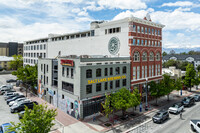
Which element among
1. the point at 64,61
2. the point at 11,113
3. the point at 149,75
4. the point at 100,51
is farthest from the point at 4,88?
the point at 149,75

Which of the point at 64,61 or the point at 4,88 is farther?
the point at 4,88

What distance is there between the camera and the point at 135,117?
30.5 meters

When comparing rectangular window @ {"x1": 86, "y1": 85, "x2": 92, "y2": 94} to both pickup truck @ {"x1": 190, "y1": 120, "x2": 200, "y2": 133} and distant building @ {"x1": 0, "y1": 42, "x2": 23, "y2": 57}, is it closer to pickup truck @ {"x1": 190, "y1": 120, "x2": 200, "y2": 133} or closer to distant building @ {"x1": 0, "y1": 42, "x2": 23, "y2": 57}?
pickup truck @ {"x1": 190, "y1": 120, "x2": 200, "y2": 133}

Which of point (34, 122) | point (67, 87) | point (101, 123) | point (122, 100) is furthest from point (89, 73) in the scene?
point (34, 122)

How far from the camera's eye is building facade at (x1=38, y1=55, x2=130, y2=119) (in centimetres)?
2855

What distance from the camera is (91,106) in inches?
1176

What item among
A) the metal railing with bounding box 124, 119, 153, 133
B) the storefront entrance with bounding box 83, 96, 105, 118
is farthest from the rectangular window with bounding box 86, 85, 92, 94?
the metal railing with bounding box 124, 119, 153, 133

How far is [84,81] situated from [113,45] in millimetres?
16716

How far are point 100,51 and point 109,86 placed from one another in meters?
15.0

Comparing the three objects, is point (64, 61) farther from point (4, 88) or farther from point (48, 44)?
point (48, 44)

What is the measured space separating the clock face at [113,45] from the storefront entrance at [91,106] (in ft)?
49.9

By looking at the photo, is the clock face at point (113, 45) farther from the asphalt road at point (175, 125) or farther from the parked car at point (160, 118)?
the asphalt road at point (175, 125)

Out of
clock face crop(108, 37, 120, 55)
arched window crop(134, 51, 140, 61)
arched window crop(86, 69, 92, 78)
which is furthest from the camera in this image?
clock face crop(108, 37, 120, 55)

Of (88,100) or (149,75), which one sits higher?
(149,75)
